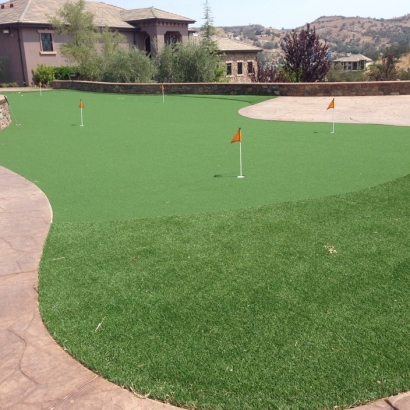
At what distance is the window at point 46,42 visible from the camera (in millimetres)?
31594

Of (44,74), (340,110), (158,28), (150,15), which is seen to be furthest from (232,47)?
(340,110)

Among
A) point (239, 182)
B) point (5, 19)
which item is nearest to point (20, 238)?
point (239, 182)

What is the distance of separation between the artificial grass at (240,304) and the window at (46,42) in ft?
97.5

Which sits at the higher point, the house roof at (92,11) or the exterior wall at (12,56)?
the house roof at (92,11)

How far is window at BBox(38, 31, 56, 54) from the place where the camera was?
31594mm

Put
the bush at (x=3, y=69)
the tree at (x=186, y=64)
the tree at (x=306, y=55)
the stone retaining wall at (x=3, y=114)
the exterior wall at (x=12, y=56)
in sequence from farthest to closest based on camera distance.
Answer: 1. the bush at (x=3, y=69)
2. the exterior wall at (x=12, y=56)
3. the tree at (x=306, y=55)
4. the tree at (x=186, y=64)
5. the stone retaining wall at (x=3, y=114)

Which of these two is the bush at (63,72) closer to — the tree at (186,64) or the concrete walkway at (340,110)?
the tree at (186,64)

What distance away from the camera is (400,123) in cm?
1198

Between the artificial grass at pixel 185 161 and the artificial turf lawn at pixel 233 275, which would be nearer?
the artificial turf lawn at pixel 233 275

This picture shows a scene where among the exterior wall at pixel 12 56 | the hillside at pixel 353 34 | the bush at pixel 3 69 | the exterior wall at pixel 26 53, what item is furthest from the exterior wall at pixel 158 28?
the hillside at pixel 353 34

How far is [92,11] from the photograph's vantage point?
3591cm

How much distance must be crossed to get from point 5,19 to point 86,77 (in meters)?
7.96

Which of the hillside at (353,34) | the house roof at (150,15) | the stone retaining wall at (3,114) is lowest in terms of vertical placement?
the stone retaining wall at (3,114)

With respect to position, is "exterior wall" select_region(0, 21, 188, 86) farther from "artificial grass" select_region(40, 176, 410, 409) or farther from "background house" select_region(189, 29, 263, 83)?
"artificial grass" select_region(40, 176, 410, 409)
